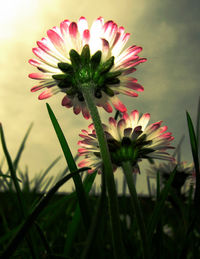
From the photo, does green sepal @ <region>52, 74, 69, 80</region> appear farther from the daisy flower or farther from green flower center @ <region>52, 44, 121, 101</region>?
the daisy flower

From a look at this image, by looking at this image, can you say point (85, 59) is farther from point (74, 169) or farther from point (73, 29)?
point (74, 169)

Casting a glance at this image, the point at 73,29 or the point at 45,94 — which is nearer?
the point at 73,29

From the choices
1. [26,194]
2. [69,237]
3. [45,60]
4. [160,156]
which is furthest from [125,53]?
[26,194]

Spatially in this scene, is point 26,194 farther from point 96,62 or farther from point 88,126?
point 96,62

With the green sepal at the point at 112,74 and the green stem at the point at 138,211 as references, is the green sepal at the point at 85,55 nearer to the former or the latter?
the green sepal at the point at 112,74

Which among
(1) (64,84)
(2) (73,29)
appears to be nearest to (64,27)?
(2) (73,29)

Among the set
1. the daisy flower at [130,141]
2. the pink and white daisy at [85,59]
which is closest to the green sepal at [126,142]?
the daisy flower at [130,141]

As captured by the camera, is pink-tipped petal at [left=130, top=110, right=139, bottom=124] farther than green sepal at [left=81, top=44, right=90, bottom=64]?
Yes

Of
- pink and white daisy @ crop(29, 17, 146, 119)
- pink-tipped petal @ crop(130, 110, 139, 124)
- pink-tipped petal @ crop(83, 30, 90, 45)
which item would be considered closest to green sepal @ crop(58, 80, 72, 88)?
pink and white daisy @ crop(29, 17, 146, 119)
